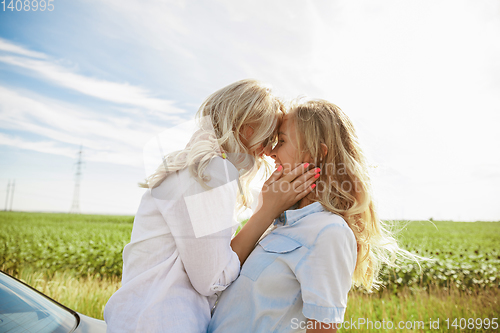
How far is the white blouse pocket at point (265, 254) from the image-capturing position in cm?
162

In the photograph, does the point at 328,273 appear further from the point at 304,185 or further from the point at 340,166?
the point at 340,166

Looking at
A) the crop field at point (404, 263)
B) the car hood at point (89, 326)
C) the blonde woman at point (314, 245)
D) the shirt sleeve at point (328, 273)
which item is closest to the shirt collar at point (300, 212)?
the blonde woman at point (314, 245)

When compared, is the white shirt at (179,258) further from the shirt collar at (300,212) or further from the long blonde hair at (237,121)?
the shirt collar at (300,212)

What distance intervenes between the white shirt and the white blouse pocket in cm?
7

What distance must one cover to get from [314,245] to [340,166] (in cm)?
56

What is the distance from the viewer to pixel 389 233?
2.06 metres

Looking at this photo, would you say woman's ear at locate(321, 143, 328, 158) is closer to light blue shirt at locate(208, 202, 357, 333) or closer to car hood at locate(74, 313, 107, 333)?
light blue shirt at locate(208, 202, 357, 333)

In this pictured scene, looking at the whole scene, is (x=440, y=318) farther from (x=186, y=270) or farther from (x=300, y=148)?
(x=186, y=270)

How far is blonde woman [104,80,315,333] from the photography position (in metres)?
1.49

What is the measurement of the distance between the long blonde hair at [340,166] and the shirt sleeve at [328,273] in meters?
0.31

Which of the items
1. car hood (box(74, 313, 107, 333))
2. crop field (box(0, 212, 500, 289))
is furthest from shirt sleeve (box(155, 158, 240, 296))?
crop field (box(0, 212, 500, 289))

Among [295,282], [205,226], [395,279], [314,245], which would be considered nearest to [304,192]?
[314,245]

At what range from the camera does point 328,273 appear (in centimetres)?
143

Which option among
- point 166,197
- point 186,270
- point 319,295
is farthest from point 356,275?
point 166,197
